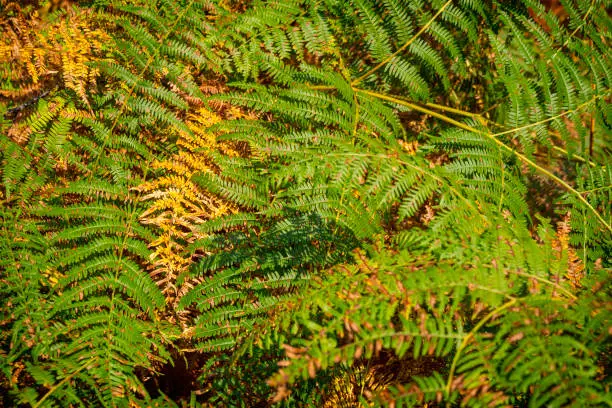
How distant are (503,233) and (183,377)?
1.97 meters

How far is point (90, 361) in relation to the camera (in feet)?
5.24

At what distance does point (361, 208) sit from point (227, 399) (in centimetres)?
105

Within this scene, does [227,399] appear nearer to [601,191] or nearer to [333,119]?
[333,119]

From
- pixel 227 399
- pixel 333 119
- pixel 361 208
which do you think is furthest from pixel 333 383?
pixel 333 119

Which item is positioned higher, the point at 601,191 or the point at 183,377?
the point at 601,191

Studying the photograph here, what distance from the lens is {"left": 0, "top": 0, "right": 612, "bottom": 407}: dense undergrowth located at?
4.36ft

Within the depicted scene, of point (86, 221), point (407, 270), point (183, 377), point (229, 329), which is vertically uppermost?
point (407, 270)

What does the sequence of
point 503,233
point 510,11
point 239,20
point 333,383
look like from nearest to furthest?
point 503,233 → point 333,383 → point 239,20 → point 510,11

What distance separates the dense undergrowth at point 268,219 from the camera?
1.33 meters

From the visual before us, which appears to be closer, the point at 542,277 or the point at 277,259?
the point at 542,277

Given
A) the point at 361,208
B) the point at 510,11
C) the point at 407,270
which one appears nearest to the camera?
the point at 407,270

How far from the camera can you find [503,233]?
1.47 metres

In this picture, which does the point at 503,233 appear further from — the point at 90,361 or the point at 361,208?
the point at 90,361

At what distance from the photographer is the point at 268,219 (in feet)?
6.68
